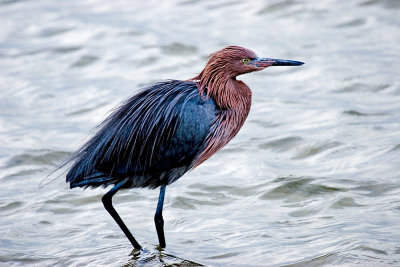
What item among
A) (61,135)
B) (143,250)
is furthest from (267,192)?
(61,135)

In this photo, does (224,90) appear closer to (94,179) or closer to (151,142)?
(151,142)

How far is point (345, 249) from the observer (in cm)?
719

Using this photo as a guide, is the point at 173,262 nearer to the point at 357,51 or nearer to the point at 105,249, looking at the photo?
the point at 105,249

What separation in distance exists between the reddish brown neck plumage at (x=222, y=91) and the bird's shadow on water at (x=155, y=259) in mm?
968

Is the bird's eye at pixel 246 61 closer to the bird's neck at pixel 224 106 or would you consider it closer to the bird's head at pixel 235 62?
the bird's head at pixel 235 62

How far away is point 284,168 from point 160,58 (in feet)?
17.8

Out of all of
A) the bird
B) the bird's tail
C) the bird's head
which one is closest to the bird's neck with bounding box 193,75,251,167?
the bird

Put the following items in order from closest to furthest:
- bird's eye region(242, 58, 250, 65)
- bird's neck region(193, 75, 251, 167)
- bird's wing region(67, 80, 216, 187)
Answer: bird's wing region(67, 80, 216, 187), bird's neck region(193, 75, 251, 167), bird's eye region(242, 58, 250, 65)

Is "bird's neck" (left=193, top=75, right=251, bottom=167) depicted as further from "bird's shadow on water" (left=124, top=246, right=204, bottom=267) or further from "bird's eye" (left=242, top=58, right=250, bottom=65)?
"bird's shadow on water" (left=124, top=246, right=204, bottom=267)

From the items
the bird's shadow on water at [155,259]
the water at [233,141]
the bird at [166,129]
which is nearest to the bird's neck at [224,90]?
the bird at [166,129]

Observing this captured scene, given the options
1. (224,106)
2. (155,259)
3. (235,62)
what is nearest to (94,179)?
(155,259)

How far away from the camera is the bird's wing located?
7.21 m

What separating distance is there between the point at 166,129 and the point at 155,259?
4.31 feet

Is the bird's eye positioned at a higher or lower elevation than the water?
higher
